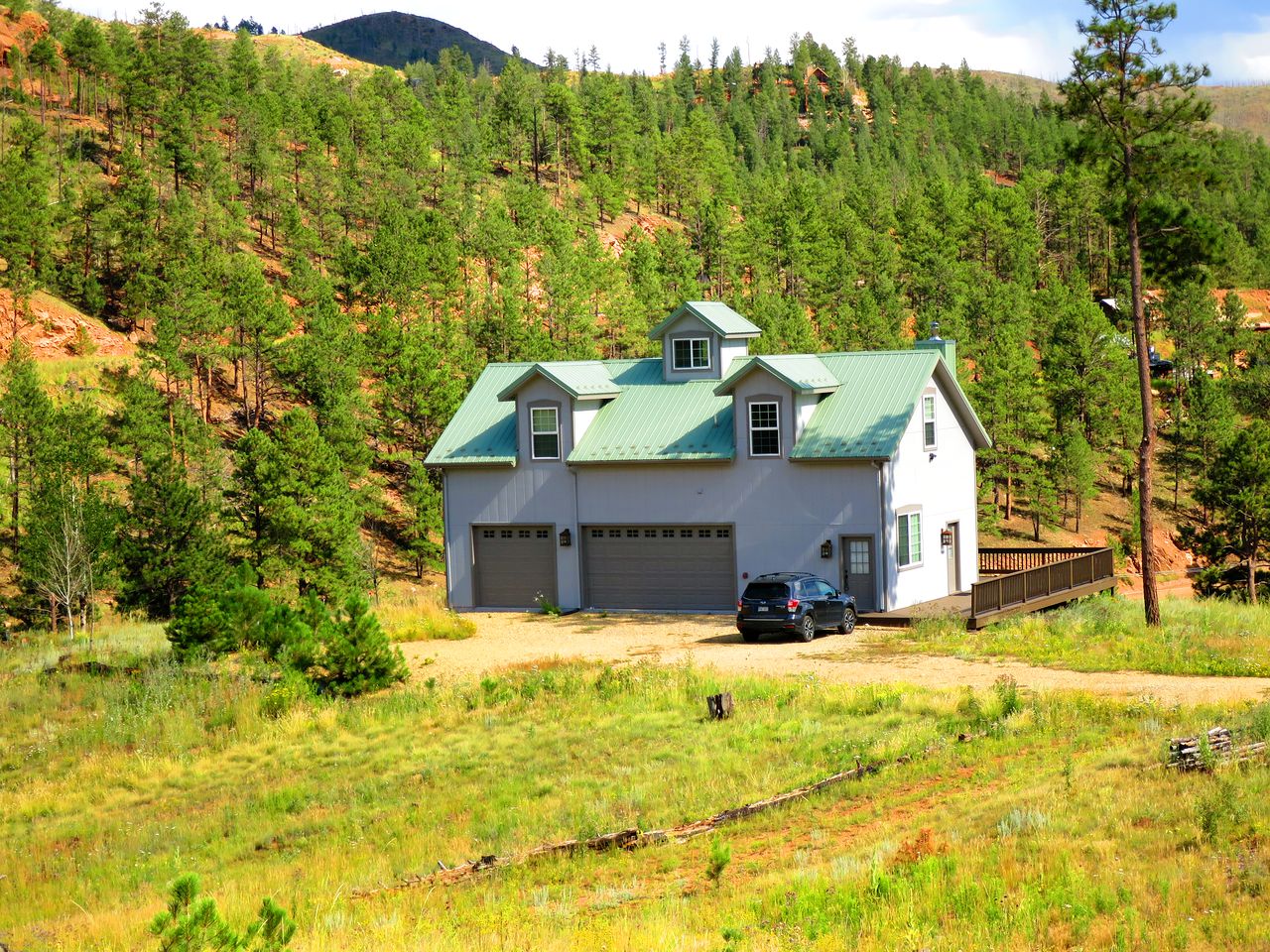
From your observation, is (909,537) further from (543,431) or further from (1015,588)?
(543,431)

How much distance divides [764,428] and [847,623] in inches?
222

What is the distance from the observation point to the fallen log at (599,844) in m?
13.7

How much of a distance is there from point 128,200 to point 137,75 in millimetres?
27250

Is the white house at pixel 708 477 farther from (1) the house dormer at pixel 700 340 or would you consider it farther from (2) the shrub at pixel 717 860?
(2) the shrub at pixel 717 860

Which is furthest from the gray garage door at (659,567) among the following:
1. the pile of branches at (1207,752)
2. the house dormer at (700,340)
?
the pile of branches at (1207,752)

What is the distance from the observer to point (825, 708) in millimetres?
20094

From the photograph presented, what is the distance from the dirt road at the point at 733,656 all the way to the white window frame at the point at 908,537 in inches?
120

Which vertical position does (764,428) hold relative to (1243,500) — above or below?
above

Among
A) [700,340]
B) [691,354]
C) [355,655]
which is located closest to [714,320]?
[700,340]

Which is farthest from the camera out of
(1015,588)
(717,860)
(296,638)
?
(1015,588)

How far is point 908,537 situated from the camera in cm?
3198

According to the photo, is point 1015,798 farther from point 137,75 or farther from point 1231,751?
point 137,75

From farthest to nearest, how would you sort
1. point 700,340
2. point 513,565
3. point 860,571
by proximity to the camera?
point 700,340, point 513,565, point 860,571

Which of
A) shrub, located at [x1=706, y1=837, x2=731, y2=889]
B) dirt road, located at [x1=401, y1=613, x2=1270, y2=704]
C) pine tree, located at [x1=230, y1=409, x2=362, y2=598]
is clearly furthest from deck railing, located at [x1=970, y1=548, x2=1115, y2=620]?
pine tree, located at [x1=230, y1=409, x2=362, y2=598]
